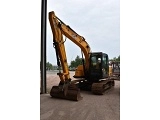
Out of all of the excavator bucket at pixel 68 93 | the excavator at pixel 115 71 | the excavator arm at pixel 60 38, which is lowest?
the excavator bucket at pixel 68 93

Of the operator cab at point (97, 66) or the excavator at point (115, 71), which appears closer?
the operator cab at point (97, 66)

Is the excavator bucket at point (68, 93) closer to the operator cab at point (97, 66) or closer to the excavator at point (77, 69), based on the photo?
the excavator at point (77, 69)

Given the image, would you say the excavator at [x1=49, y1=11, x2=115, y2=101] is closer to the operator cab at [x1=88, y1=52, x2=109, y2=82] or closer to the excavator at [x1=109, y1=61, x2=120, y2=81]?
the operator cab at [x1=88, y1=52, x2=109, y2=82]

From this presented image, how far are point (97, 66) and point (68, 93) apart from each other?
1161mm

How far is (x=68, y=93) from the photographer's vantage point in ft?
9.69

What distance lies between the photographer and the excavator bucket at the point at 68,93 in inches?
114

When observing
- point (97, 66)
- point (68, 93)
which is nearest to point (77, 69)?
point (97, 66)

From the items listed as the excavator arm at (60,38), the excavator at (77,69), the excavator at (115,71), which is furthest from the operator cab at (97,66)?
the excavator arm at (60,38)

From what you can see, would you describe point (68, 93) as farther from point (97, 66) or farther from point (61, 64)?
point (97, 66)

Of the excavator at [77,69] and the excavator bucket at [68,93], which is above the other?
the excavator at [77,69]
